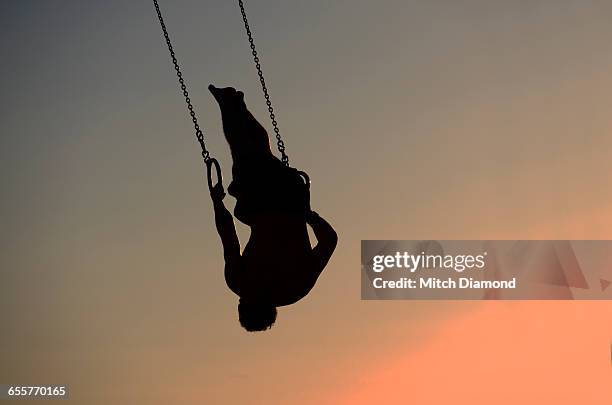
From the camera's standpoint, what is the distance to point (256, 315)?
18.3ft

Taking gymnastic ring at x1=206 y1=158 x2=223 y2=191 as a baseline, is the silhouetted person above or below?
below

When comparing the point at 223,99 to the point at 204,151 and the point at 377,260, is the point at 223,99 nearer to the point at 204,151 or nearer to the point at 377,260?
the point at 204,151

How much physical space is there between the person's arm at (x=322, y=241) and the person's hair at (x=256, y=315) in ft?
1.06

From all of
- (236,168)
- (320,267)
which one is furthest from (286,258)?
(236,168)

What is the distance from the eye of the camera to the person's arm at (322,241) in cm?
557

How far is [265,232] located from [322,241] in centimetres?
29

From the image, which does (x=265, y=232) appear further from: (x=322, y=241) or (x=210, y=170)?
(x=210, y=170)

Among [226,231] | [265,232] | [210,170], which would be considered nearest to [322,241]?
[265,232]

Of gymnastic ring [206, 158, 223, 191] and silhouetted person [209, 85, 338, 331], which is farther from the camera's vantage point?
gymnastic ring [206, 158, 223, 191]

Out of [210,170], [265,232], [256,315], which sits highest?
[210,170]

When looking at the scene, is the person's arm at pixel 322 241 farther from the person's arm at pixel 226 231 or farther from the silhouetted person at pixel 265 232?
the person's arm at pixel 226 231

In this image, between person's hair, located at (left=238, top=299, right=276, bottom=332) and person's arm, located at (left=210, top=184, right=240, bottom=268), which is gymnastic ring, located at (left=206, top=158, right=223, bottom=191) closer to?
person's arm, located at (left=210, top=184, right=240, bottom=268)

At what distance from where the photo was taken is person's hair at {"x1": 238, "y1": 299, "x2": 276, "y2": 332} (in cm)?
555

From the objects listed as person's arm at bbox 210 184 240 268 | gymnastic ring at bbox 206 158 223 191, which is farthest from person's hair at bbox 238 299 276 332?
gymnastic ring at bbox 206 158 223 191
